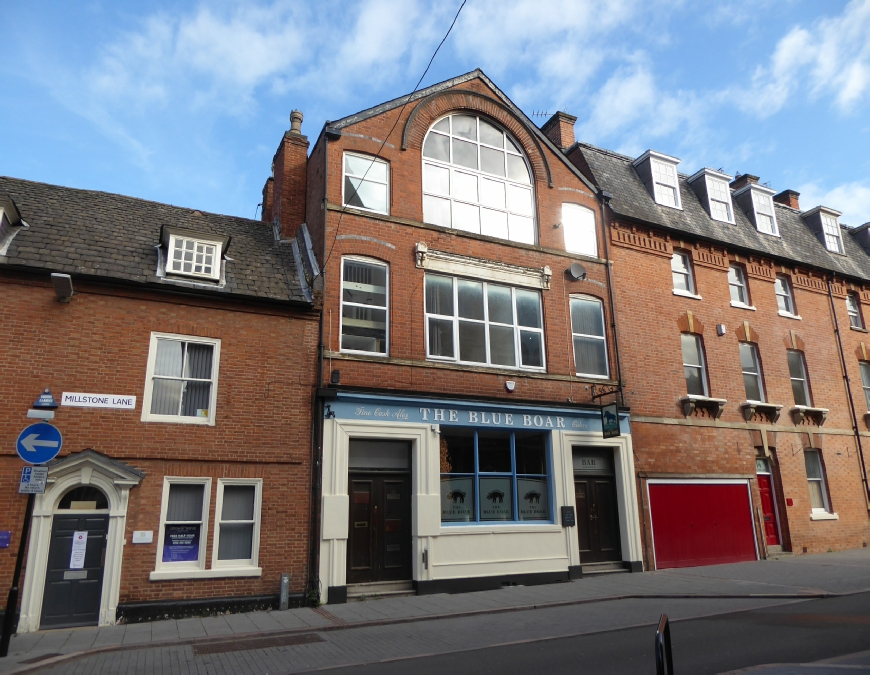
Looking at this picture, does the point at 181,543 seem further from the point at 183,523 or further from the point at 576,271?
the point at 576,271

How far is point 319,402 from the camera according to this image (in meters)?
13.3

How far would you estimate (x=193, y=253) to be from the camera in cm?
1349

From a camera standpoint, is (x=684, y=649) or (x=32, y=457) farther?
(x=32, y=457)

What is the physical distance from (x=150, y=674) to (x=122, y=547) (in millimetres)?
3959

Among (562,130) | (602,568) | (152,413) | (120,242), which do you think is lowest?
(602,568)

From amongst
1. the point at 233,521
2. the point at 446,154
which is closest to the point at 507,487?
the point at 233,521

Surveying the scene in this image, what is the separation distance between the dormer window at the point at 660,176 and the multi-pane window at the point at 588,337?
5.35 metres

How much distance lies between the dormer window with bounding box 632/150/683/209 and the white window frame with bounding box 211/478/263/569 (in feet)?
49.3

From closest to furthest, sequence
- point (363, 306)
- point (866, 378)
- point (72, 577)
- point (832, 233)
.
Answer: point (72, 577) → point (363, 306) → point (866, 378) → point (832, 233)

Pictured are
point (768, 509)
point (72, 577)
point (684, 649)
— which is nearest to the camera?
point (684, 649)

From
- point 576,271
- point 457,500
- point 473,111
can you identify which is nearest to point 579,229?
point 576,271

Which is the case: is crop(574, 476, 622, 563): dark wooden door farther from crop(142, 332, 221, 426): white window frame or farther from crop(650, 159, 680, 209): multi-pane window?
crop(650, 159, 680, 209): multi-pane window

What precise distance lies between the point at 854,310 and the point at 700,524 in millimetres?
11971

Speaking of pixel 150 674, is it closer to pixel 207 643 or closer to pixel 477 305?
pixel 207 643
